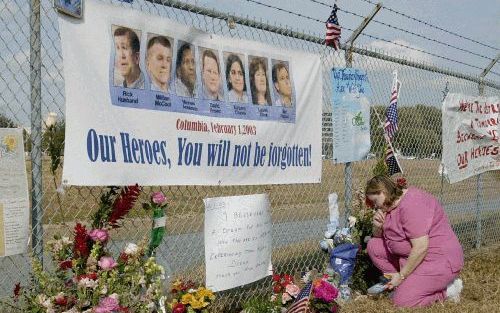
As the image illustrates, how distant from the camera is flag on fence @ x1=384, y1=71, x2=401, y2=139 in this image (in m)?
6.01

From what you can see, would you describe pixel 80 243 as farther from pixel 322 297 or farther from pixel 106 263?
pixel 322 297

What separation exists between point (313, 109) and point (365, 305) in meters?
1.56

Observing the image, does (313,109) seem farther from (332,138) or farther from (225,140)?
(225,140)

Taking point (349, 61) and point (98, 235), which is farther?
point (349, 61)

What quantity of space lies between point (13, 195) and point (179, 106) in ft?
3.83

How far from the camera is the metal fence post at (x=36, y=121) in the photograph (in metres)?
3.12

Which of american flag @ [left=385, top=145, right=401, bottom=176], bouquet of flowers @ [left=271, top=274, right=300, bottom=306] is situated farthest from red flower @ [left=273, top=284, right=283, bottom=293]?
american flag @ [left=385, top=145, right=401, bottom=176]

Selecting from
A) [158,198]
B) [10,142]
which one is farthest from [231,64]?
[10,142]

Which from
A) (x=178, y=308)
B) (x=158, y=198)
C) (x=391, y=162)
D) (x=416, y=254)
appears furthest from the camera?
(x=391, y=162)

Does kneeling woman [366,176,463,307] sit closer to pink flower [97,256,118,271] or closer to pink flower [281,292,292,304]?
pink flower [281,292,292,304]

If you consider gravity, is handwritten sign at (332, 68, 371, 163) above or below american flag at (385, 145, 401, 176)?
above

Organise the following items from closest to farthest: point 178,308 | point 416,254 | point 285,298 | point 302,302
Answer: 1. point 178,308
2. point 302,302
3. point 285,298
4. point 416,254

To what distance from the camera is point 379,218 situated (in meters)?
5.32

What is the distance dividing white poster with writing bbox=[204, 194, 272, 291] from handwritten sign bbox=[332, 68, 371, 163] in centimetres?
110
